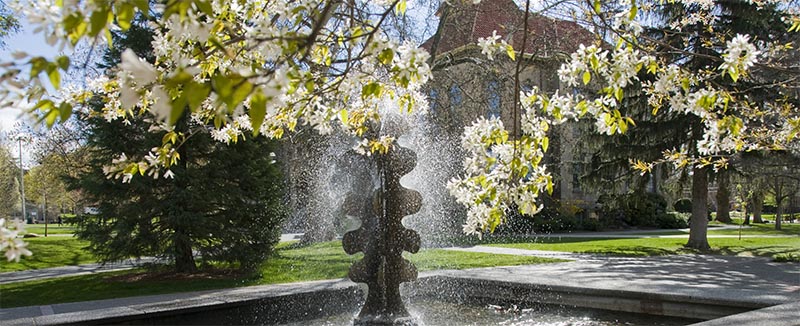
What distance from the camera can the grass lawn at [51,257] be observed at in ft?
50.2

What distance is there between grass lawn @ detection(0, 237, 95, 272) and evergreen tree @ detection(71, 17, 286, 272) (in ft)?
11.2

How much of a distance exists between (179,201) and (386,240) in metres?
6.30

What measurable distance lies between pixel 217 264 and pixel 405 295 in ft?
21.0

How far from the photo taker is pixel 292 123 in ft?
12.5

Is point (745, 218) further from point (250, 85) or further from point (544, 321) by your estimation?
point (250, 85)

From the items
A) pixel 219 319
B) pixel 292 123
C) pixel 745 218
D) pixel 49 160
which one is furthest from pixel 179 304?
pixel 745 218

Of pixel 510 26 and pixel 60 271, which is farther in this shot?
pixel 60 271

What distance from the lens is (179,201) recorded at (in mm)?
11531

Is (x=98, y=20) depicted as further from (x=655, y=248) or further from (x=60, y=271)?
(x=655, y=248)

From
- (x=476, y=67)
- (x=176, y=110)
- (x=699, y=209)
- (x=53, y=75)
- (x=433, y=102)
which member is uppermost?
(x=476, y=67)

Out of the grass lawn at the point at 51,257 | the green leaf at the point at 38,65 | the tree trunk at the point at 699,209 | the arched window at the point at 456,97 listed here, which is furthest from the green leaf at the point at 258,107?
the tree trunk at the point at 699,209

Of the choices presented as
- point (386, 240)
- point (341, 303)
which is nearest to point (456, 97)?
point (341, 303)

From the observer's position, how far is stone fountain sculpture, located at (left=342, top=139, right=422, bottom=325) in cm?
643

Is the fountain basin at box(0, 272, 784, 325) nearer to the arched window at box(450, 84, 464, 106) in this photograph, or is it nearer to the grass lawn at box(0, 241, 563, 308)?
the grass lawn at box(0, 241, 563, 308)
